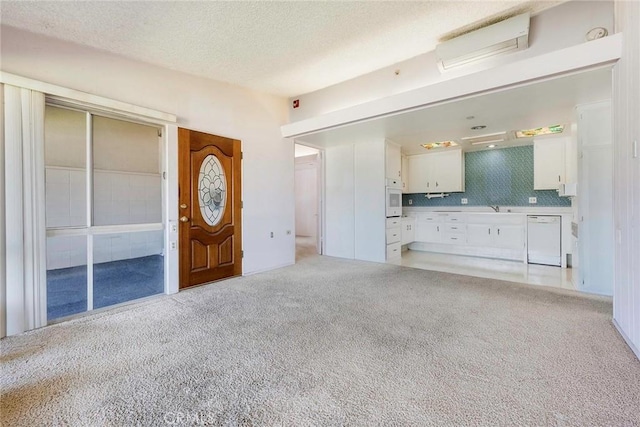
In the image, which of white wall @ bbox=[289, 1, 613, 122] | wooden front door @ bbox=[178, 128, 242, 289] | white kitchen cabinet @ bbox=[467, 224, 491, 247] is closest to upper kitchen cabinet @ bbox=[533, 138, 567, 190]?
white kitchen cabinet @ bbox=[467, 224, 491, 247]

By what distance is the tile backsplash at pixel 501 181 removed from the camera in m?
5.50

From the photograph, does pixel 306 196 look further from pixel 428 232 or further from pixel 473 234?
pixel 473 234

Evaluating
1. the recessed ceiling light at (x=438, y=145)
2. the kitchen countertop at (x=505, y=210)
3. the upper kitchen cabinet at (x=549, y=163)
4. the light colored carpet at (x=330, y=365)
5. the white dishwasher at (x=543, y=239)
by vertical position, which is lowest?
the light colored carpet at (x=330, y=365)

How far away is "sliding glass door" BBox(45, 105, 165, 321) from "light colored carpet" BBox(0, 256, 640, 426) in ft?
2.72

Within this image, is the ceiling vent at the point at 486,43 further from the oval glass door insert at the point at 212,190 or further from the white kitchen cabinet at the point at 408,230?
the white kitchen cabinet at the point at 408,230

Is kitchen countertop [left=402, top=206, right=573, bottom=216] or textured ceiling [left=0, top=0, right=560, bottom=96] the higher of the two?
textured ceiling [left=0, top=0, right=560, bottom=96]

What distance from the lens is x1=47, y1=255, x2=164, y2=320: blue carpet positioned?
303 centimetres

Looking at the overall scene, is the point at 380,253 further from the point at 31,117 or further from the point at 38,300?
the point at 31,117

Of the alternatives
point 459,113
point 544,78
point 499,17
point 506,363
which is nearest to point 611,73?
point 544,78

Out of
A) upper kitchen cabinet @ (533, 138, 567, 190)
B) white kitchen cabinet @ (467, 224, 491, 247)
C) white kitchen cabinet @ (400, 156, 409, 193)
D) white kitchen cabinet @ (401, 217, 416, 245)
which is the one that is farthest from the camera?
white kitchen cabinet @ (400, 156, 409, 193)

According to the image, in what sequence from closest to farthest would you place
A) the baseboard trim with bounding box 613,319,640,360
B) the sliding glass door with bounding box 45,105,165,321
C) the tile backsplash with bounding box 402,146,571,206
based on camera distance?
the baseboard trim with bounding box 613,319,640,360 → the sliding glass door with bounding box 45,105,165,321 → the tile backsplash with bounding box 402,146,571,206

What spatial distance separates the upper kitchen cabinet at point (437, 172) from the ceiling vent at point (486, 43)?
327 centimetres

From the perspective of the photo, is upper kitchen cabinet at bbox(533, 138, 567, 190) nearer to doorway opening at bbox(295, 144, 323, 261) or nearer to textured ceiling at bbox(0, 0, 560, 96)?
textured ceiling at bbox(0, 0, 560, 96)

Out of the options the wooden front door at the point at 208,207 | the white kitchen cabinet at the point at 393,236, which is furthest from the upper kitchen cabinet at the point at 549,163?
the wooden front door at the point at 208,207
